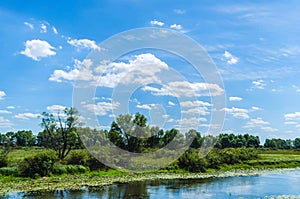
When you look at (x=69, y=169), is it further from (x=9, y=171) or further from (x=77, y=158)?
(x=9, y=171)

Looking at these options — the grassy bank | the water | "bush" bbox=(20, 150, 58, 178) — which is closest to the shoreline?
the grassy bank

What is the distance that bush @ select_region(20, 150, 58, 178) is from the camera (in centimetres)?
2497

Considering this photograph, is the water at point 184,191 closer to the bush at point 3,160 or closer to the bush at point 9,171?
the bush at point 9,171

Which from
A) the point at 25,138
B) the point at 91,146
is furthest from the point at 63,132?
the point at 25,138

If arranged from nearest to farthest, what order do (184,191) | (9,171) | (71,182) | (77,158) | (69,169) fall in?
(184,191)
(71,182)
(9,171)
(69,169)
(77,158)

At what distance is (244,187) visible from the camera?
76.2ft

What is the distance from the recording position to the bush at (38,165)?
24969mm

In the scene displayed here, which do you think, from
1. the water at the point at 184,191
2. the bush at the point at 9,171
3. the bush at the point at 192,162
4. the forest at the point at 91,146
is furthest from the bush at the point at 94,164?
the bush at the point at 192,162

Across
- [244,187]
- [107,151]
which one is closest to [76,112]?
[107,151]

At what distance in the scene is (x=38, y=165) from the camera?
25.3 m

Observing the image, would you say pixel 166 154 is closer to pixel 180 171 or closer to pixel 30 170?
pixel 180 171

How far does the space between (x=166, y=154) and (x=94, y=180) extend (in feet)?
42.3

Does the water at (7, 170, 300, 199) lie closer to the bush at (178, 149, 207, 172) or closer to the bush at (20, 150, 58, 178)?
the bush at (20, 150, 58, 178)

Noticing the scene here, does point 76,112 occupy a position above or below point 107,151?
above
